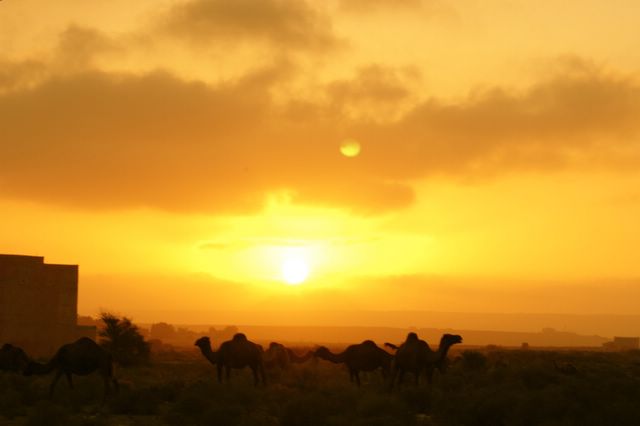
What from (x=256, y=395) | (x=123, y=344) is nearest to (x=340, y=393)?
(x=256, y=395)

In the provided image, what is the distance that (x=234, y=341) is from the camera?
29.4 meters

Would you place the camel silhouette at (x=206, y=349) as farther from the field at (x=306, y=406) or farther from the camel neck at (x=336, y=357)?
the camel neck at (x=336, y=357)

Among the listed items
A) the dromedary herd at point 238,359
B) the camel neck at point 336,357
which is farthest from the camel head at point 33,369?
the camel neck at point 336,357

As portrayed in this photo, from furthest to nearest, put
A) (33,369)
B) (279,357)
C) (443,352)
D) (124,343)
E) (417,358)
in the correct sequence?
(124,343) < (279,357) < (443,352) < (417,358) < (33,369)

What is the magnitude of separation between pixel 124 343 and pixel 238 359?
22540 mm

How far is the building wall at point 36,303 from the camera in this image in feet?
170

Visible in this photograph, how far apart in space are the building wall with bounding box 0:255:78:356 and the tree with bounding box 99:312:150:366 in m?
3.54

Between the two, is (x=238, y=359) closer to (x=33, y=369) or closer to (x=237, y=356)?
(x=237, y=356)

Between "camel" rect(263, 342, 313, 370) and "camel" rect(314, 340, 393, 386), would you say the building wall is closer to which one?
"camel" rect(263, 342, 313, 370)

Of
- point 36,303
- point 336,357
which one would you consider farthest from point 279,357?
point 36,303

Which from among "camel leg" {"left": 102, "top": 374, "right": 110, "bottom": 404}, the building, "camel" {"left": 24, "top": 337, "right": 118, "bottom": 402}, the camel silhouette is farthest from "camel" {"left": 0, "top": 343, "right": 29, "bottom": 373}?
the building

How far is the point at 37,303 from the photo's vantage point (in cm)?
5303

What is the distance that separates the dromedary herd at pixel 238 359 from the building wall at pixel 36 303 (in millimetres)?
24064

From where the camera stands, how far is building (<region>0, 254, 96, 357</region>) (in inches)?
2039
